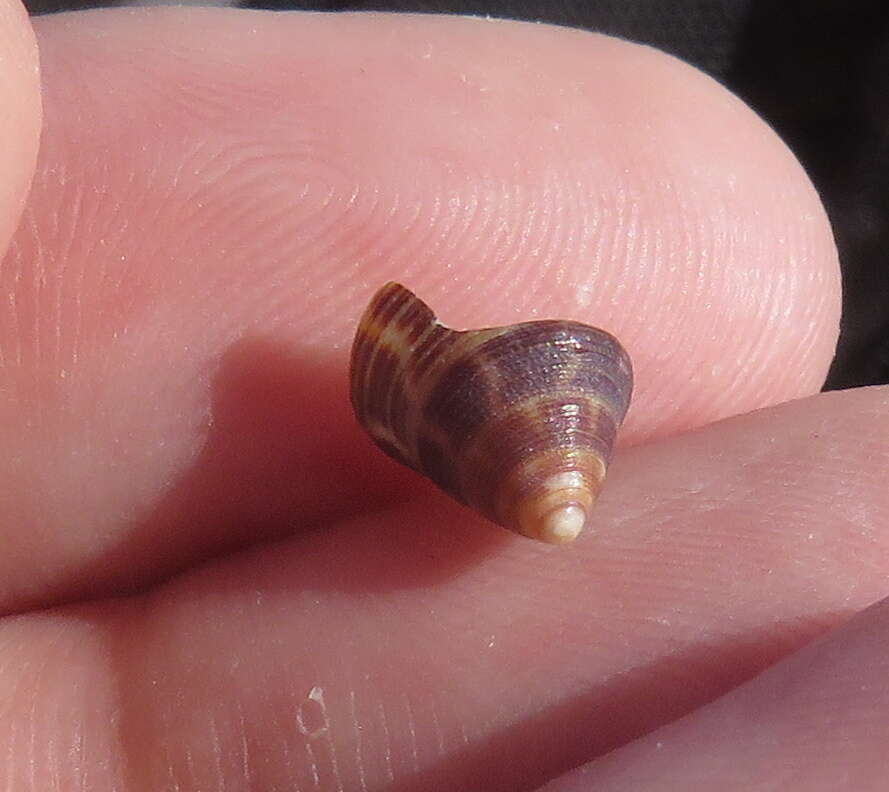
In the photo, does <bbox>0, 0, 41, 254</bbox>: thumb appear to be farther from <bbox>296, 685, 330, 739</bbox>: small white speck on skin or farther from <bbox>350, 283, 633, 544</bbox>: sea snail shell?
<bbox>296, 685, 330, 739</bbox>: small white speck on skin

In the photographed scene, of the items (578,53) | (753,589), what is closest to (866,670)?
(753,589)

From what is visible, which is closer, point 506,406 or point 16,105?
point 16,105

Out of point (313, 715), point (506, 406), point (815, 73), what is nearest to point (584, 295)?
point (506, 406)

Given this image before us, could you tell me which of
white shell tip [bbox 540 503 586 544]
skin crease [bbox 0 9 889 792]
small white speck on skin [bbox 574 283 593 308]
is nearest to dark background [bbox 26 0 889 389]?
skin crease [bbox 0 9 889 792]

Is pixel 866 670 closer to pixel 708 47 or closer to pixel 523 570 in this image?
pixel 523 570

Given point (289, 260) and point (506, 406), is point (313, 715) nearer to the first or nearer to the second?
point (506, 406)

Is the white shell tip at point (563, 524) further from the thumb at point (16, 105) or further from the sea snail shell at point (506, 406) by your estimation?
the thumb at point (16, 105)
